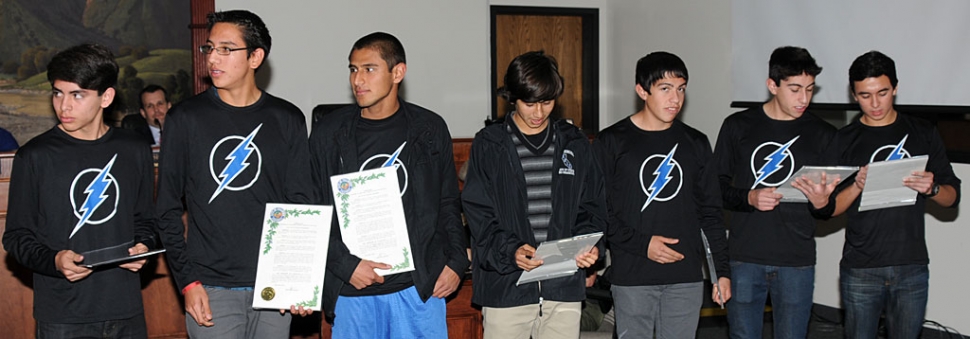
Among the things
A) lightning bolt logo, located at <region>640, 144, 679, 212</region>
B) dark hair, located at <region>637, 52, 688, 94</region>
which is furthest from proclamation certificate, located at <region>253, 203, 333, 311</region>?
dark hair, located at <region>637, 52, 688, 94</region>

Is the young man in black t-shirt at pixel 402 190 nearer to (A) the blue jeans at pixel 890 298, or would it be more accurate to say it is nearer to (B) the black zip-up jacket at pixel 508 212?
(B) the black zip-up jacket at pixel 508 212

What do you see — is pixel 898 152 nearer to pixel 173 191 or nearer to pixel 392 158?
pixel 392 158

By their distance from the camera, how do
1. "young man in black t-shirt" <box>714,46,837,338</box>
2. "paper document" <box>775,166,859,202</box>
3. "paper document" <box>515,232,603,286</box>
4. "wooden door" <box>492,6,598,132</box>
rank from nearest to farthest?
"paper document" <box>515,232,603,286</box> → "paper document" <box>775,166,859,202</box> → "young man in black t-shirt" <box>714,46,837,338</box> → "wooden door" <box>492,6,598,132</box>

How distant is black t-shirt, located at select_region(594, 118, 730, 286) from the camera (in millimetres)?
3326

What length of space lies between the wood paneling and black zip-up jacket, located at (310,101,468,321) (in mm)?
5562

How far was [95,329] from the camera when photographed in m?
2.95

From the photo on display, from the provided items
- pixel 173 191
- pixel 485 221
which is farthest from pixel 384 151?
pixel 173 191

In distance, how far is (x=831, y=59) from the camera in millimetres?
5684

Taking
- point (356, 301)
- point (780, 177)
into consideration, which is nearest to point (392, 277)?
point (356, 301)

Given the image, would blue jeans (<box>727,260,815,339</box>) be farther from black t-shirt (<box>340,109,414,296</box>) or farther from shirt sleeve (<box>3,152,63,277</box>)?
shirt sleeve (<box>3,152,63,277</box>)

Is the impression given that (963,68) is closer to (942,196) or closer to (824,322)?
(942,196)

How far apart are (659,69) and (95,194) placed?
2107 millimetres

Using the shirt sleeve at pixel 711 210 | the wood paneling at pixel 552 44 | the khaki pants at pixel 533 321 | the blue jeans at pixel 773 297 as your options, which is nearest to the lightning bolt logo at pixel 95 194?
the khaki pants at pixel 533 321

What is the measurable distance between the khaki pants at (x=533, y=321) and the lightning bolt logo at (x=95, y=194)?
4.58ft
